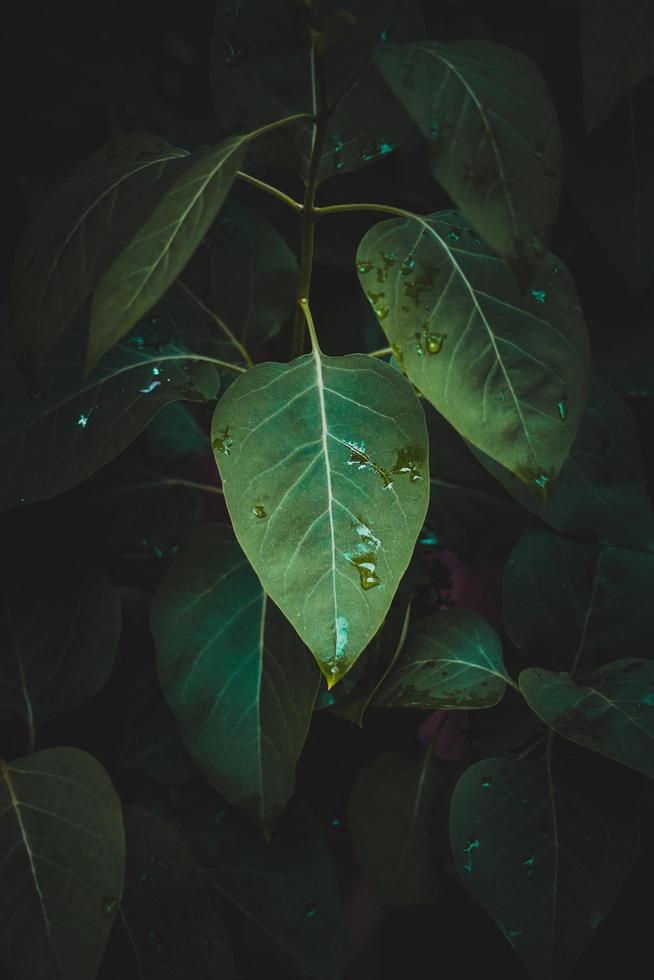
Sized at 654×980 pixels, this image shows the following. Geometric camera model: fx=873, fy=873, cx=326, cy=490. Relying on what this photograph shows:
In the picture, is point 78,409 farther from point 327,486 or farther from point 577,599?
point 577,599

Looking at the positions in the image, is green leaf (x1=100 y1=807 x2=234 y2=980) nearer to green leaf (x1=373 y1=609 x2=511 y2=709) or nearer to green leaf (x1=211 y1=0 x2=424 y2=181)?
green leaf (x1=373 y1=609 x2=511 y2=709)

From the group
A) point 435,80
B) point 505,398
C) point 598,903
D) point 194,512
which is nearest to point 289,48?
point 435,80

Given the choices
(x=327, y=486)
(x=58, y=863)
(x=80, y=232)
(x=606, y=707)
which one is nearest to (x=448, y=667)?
(x=606, y=707)

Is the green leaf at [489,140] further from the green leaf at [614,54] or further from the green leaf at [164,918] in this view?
the green leaf at [164,918]

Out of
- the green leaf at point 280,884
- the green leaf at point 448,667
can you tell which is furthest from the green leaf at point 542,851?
the green leaf at point 280,884

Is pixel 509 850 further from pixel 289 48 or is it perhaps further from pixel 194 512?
pixel 289 48

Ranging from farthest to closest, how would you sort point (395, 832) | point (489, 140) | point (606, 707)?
1. point (395, 832)
2. point (606, 707)
3. point (489, 140)
